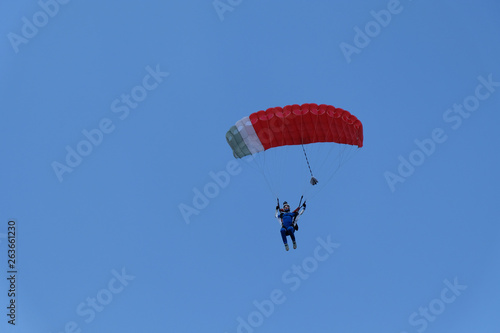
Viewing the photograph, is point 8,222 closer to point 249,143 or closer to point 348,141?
point 249,143

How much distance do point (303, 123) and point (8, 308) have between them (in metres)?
14.0

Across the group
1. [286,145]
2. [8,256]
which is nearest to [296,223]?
[286,145]

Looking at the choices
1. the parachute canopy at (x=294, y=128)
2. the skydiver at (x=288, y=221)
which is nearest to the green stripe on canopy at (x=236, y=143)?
the parachute canopy at (x=294, y=128)

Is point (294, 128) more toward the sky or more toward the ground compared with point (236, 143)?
more toward the ground

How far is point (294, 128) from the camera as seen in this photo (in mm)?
27125

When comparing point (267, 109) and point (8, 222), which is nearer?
point (267, 109)

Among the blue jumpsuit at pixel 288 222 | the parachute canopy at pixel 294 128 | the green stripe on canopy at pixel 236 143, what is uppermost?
the green stripe on canopy at pixel 236 143

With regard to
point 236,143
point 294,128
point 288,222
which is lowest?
point 288,222

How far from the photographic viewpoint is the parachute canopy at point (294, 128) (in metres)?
26.8

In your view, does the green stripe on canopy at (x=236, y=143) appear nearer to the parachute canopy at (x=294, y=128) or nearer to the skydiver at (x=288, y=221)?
the parachute canopy at (x=294, y=128)

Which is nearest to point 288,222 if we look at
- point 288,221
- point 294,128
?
point 288,221

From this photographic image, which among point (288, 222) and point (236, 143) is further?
point (236, 143)

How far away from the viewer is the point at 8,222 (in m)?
29.4

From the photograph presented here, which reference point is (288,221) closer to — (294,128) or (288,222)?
(288,222)
